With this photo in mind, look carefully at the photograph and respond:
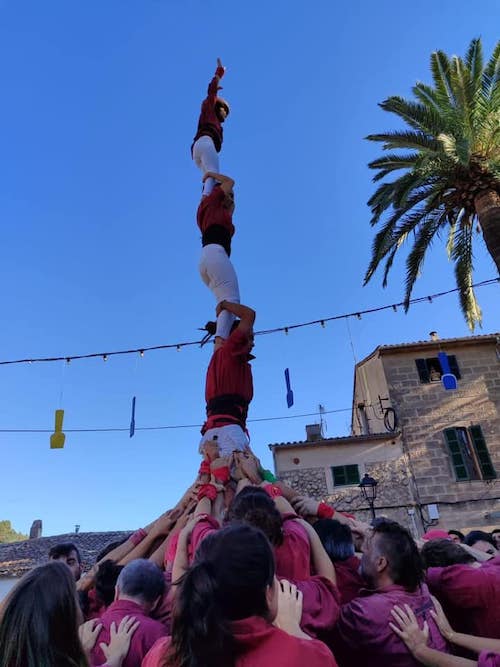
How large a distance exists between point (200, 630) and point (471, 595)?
162cm

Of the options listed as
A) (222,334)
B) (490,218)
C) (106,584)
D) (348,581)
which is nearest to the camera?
A: (348,581)

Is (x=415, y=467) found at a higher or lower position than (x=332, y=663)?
higher

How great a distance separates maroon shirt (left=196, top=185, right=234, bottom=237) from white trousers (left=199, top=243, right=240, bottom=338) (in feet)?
1.20

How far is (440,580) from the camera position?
247 centimetres

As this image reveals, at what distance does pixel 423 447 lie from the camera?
1598cm

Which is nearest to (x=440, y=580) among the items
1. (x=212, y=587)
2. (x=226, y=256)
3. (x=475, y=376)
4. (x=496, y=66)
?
(x=212, y=587)

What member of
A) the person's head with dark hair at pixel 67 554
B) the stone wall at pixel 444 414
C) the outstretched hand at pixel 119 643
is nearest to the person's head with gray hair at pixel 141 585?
the outstretched hand at pixel 119 643

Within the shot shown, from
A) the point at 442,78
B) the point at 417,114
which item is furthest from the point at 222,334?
the point at 442,78

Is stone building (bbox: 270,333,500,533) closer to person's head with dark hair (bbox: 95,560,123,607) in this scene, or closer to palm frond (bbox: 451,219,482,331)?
palm frond (bbox: 451,219,482,331)

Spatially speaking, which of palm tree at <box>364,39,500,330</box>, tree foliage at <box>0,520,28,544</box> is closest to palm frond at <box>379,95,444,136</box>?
palm tree at <box>364,39,500,330</box>

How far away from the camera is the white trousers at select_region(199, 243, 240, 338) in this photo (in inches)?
210

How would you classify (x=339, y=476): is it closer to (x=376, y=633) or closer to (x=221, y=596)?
(x=376, y=633)

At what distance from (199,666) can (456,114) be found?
11.8 meters

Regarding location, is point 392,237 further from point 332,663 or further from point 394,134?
point 332,663
